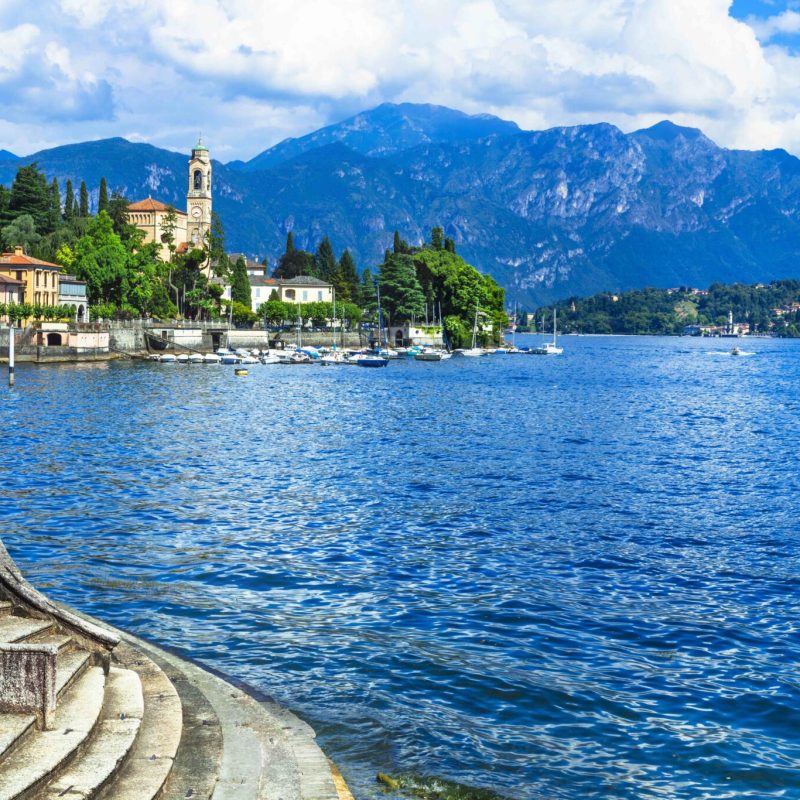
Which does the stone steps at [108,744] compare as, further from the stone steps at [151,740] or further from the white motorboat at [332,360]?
the white motorboat at [332,360]

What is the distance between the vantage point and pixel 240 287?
177125 mm

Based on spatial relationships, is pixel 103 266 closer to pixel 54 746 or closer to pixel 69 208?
pixel 69 208

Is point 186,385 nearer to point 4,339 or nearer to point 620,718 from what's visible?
point 4,339

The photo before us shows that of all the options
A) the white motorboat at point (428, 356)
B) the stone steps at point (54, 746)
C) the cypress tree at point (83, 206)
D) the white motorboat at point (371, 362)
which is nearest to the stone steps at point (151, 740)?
the stone steps at point (54, 746)

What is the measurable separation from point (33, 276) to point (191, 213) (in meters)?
72.5

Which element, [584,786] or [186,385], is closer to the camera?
[584,786]

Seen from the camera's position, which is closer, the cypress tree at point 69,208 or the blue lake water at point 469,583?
the blue lake water at point 469,583

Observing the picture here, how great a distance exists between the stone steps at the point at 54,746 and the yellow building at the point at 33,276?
4798 inches

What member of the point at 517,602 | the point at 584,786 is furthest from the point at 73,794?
the point at 517,602

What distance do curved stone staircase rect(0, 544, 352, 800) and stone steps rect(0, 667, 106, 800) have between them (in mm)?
11

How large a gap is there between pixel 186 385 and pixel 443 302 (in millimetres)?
94902

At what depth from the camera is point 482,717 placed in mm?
14836

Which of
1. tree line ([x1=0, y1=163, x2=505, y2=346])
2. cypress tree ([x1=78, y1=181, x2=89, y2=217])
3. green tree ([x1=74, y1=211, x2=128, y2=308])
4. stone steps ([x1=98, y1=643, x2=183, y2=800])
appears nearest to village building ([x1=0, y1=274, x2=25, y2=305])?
tree line ([x1=0, y1=163, x2=505, y2=346])

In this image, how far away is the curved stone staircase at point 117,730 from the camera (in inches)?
373
